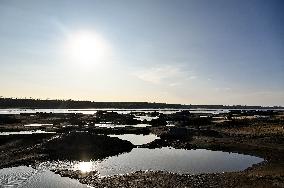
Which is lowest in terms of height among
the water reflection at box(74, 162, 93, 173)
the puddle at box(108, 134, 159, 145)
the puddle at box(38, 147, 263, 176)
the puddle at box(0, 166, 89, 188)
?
the puddle at box(0, 166, 89, 188)

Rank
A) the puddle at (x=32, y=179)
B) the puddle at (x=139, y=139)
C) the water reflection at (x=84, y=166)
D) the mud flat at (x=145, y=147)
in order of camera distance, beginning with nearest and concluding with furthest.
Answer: the puddle at (x=32, y=179) < the mud flat at (x=145, y=147) < the water reflection at (x=84, y=166) < the puddle at (x=139, y=139)

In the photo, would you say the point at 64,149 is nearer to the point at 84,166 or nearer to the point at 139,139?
the point at 84,166

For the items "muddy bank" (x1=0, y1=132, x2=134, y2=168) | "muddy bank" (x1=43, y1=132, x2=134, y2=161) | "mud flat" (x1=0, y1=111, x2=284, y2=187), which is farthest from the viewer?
"muddy bank" (x1=43, y1=132, x2=134, y2=161)

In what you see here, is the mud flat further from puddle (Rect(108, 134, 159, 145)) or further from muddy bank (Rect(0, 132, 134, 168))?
puddle (Rect(108, 134, 159, 145))

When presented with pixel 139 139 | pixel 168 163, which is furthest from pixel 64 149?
pixel 139 139

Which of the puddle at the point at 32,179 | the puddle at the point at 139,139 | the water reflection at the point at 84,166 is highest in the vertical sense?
the puddle at the point at 139,139

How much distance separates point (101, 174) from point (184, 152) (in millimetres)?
15314

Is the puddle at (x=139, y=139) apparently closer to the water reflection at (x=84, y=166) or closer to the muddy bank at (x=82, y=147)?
the muddy bank at (x=82, y=147)

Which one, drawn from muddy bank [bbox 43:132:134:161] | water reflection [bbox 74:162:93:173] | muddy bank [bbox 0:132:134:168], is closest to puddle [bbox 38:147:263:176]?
water reflection [bbox 74:162:93:173]

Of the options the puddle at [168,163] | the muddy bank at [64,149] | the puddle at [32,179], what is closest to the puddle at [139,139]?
the muddy bank at [64,149]

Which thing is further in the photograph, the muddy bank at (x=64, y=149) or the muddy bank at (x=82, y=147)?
the muddy bank at (x=82, y=147)

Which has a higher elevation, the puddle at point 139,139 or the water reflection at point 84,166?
the puddle at point 139,139

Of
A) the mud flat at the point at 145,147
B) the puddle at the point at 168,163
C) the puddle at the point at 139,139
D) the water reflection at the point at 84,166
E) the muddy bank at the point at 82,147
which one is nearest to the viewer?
the mud flat at the point at 145,147

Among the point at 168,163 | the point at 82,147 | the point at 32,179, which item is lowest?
the point at 32,179
